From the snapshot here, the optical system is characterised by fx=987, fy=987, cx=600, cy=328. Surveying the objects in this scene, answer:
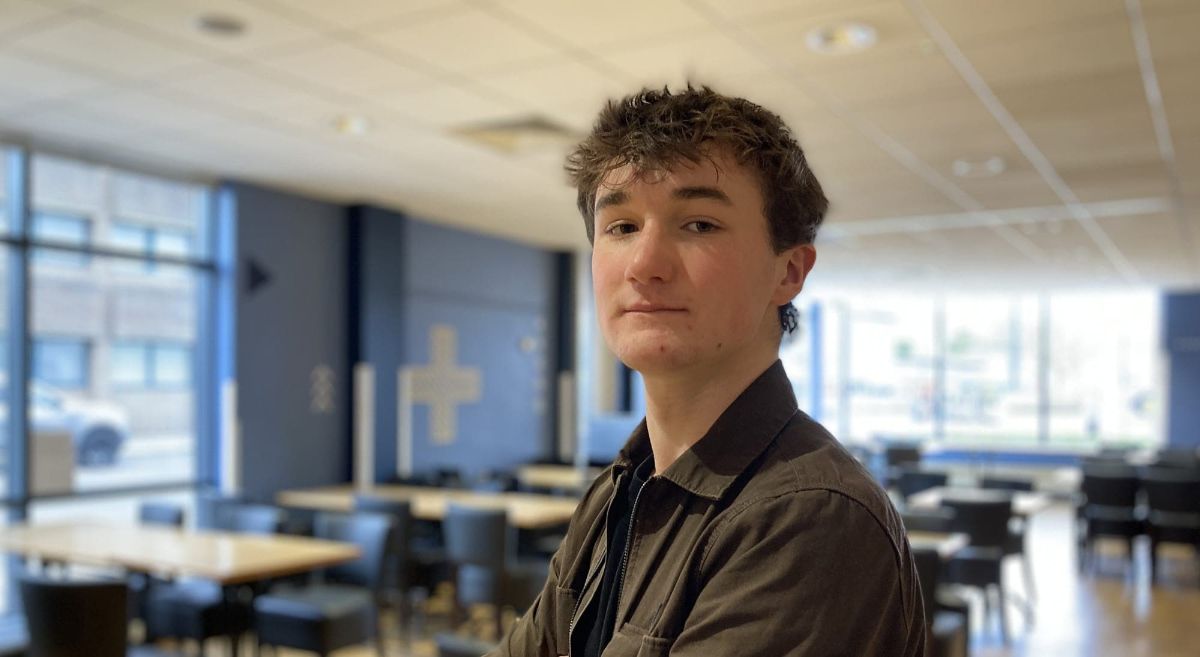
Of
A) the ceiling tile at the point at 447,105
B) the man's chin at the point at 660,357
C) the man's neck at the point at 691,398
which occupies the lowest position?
the man's neck at the point at 691,398

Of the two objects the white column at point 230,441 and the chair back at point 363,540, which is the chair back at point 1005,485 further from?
the white column at point 230,441

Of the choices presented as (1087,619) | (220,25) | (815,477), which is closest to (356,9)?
(220,25)

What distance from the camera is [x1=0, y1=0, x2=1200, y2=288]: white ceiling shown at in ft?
12.8

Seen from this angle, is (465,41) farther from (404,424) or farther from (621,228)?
(404,424)

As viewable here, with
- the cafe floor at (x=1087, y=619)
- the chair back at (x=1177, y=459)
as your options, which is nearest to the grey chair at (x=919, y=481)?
the cafe floor at (x=1087, y=619)

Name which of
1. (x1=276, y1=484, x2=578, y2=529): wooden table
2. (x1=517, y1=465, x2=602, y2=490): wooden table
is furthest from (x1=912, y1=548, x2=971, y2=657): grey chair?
(x1=517, y1=465, x2=602, y2=490): wooden table

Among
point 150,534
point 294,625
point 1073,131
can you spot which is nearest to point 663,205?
point 294,625

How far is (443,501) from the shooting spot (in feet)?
22.4

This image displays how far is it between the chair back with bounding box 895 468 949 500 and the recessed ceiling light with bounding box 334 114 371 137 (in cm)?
527

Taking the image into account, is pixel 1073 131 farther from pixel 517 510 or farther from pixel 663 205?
pixel 663 205

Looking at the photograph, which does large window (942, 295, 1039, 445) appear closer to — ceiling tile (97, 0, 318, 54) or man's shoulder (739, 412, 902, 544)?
ceiling tile (97, 0, 318, 54)

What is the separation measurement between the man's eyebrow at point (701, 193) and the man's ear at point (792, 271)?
11 cm

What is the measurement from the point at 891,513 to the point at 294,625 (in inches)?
167

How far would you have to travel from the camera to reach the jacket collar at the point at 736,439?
1024mm
